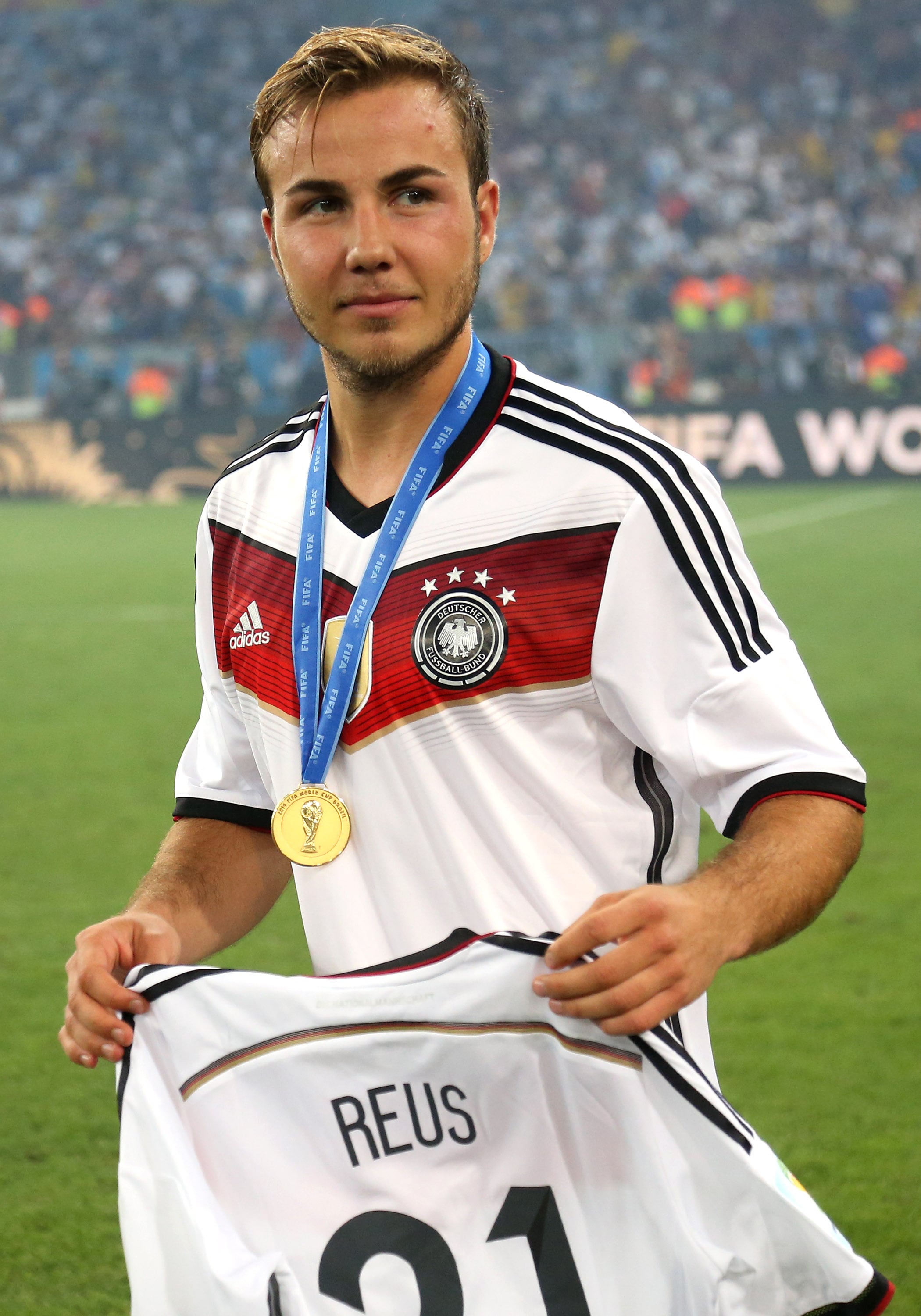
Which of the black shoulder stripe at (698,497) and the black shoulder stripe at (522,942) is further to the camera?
the black shoulder stripe at (698,497)

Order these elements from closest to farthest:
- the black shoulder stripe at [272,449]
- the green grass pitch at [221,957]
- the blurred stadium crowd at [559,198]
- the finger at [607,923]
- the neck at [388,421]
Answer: the finger at [607,923]
the neck at [388,421]
the black shoulder stripe at [272,449]
the green grass pitch at [221,957]
the blurred stadium crowd at [559,198]

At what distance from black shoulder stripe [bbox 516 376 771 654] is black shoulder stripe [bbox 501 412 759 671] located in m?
0.03

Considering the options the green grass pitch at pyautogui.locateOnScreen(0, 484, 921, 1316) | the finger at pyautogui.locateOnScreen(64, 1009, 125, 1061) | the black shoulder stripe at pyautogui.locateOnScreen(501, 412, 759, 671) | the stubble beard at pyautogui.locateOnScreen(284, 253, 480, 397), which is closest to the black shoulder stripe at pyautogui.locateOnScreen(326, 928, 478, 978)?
the finger at pyautogui.locateOnScreen(64, 1009, 125, 1061)

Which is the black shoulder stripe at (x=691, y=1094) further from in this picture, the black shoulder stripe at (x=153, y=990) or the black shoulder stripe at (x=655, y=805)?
the black shoulder stripe at (x=153, y=990)

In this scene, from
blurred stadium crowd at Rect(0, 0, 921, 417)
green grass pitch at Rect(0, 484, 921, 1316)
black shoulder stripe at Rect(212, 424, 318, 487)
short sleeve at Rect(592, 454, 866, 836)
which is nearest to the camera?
short sleeve at Rect(592, 454, 866, 836)

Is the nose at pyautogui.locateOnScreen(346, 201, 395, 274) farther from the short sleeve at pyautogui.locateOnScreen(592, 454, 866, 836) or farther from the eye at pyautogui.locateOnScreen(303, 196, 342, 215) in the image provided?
the short sleeve at pyautogui.locateOnScreen(592, 454, 866, 836)

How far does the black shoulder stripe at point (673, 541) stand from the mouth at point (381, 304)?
0.23 meters

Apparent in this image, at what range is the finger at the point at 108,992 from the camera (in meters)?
1.47

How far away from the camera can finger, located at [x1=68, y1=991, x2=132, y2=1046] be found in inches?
57.9

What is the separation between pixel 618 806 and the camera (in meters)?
1.56

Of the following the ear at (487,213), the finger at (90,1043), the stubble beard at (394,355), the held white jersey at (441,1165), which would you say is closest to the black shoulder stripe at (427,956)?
the held white jersey at (441,1165)

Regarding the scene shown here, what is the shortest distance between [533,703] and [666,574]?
0.18 meters

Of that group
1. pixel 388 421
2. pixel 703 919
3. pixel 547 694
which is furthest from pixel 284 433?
pixel 703 919

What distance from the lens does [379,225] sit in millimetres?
1581
